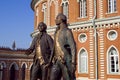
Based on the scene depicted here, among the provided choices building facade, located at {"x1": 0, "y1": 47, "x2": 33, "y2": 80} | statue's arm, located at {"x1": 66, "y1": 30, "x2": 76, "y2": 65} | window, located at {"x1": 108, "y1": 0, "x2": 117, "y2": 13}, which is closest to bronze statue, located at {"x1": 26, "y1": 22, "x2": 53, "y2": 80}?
statue's arm, located at {"x1": 66, "y1": 30, "x2": 76, "y2": 65}

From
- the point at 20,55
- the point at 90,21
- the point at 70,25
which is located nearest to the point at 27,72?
the point at 20,55

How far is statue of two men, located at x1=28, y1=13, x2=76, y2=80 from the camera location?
700 centimetres

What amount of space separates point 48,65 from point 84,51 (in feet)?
53.3

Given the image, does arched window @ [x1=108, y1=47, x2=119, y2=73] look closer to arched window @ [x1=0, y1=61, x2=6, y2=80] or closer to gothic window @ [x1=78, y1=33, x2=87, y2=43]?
gothic window @ [x1=78, y1=33, x2=87, y2=43]

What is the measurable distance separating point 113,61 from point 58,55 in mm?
15194

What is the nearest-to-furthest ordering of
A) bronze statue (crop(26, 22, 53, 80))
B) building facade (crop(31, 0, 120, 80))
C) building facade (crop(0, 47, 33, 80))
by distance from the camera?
bronze statue (crop(26, 22, 53, 80)), building facade (crop(31, 0, 120, 80)), building facade (crop(0, 47, 33, 80))

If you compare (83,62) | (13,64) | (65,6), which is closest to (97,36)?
(83,62)

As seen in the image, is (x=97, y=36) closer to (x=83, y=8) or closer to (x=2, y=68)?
(x=83, y=8)

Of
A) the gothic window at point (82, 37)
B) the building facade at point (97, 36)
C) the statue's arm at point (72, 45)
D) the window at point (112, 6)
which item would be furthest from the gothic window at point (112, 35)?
the statue's arm at point (72, 45)

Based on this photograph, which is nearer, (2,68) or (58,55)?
(58,55)

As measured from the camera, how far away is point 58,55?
719 centimetres

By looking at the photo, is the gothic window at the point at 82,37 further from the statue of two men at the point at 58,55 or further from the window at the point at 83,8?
the statue of two men at the point at 58,55

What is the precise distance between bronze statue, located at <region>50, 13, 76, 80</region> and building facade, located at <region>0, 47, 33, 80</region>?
2322 cm

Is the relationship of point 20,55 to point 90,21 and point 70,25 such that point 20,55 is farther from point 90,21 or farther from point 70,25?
point 90,21
